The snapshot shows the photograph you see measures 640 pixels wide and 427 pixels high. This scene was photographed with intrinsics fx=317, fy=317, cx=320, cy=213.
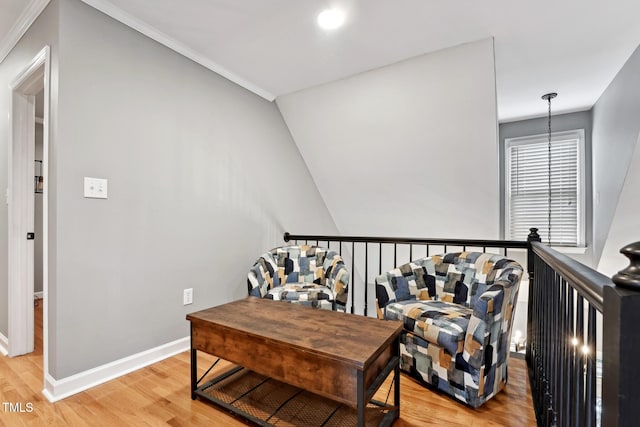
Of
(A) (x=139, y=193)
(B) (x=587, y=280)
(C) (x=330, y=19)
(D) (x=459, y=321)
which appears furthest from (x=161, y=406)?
(C) (x=330, y=19)

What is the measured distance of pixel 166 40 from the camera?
2.40 meters

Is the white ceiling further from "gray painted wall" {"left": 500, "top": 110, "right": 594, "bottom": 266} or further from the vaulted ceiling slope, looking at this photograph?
"gray painted wall" {"left": 500, "top": 110, "right": 594, "bottom": 266}

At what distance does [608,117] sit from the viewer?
306 centimetres

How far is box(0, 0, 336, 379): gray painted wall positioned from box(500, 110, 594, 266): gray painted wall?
3.28 meters

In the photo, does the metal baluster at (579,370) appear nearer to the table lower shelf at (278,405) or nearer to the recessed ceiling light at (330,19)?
the table lower shelf at (278,405)

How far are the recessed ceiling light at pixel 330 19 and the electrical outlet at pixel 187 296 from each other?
225 cm

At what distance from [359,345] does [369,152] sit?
8.24ft

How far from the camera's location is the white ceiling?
2.03m

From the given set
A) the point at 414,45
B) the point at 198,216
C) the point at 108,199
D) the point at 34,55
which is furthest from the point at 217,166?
the point at 414,45

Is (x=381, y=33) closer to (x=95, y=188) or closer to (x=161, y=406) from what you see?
(x=95, y=188)

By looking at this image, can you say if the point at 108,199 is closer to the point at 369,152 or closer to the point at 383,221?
the point at 369,152

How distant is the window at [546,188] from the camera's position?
3781 millimetres

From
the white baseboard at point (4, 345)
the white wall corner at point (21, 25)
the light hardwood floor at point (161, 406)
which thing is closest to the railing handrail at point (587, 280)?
the light hardwood floor at point (161, 406)

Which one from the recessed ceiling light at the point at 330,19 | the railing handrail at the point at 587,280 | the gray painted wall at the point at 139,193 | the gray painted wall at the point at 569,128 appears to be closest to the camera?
the railing handrail at the point at 587,280
